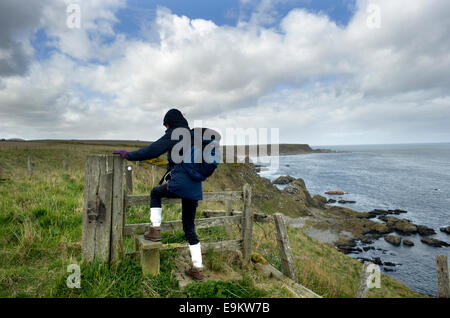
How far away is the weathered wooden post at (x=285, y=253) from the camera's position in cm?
454

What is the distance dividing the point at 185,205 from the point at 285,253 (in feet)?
7.28

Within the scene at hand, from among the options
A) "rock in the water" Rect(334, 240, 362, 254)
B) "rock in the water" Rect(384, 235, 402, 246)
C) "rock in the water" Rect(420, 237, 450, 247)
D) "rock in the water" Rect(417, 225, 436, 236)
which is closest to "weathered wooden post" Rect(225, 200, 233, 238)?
"rock in the water" Rect(334, 240, 362, 254)

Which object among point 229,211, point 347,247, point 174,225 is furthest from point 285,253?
point 347,247

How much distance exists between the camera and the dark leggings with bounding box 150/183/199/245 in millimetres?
3738

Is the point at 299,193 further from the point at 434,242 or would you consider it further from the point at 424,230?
the point at 434,242

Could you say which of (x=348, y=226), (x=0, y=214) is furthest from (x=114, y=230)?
(x=348, y=226)

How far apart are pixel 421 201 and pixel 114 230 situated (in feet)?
148

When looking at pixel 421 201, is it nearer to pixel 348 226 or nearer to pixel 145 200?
pixel 348 226

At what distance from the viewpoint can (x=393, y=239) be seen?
71.2 ft

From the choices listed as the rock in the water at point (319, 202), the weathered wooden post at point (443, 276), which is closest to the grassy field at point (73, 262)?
the weathered wooden post at point (443, 276)

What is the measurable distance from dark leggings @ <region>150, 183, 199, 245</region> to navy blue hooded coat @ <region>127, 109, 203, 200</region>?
0.22 metres

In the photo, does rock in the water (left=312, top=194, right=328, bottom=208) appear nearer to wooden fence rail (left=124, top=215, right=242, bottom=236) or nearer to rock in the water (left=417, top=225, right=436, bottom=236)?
rock in the water (left=417, top=225, right=436, bottom=236)

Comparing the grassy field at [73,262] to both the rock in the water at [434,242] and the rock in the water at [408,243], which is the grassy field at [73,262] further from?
the rock in the water at [434,242]

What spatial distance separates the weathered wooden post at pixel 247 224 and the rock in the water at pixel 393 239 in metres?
22.2
